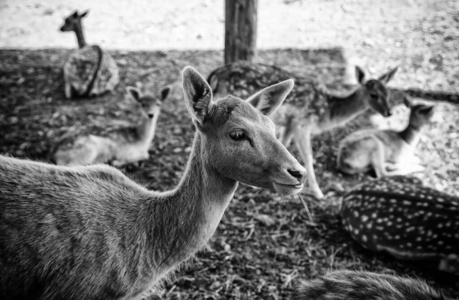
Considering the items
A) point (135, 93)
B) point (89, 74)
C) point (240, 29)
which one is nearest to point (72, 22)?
point (89, 74)

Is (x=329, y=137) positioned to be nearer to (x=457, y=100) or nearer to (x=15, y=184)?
(x=457, y=100)

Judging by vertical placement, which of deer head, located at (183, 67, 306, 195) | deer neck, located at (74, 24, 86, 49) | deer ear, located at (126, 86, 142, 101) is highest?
deer neck, located at (74, 24, 86, 49)

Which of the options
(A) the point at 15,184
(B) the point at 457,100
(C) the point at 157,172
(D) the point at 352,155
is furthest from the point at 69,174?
(B) the point at 457,100

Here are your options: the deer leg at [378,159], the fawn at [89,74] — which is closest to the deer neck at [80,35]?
the fawn at [89,74]

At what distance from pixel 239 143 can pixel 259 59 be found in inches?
191

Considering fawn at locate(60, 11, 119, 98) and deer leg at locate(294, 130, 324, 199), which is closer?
deer leg at locate(294, 130, 324, 199)

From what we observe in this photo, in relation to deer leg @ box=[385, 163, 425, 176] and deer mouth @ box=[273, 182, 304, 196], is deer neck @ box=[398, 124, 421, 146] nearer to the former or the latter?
deer leg @ box=[385, 163, 425, 176]

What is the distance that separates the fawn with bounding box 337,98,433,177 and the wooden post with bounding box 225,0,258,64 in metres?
1.81

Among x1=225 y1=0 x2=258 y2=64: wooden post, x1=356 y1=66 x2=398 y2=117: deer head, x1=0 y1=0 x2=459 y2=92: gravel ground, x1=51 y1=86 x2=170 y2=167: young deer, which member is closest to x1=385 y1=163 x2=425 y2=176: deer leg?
x1=356 y1=66 x2=398 y2=117: deer head

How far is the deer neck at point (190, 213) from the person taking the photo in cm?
227

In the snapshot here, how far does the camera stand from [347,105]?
484 centimetres

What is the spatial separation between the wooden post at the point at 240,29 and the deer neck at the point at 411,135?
231cm

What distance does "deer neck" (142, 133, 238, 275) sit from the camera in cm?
227

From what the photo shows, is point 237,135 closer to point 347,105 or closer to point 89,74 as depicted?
point 347,105
